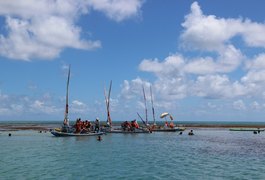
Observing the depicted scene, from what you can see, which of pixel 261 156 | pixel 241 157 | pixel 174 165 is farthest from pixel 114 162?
pixel 261 156

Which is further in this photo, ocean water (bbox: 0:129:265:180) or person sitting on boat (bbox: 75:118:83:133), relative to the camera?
person sitting on boat (bbox: 75:118:83:133)

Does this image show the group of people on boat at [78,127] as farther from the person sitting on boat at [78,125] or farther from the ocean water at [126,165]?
the ocean water at [126,165]

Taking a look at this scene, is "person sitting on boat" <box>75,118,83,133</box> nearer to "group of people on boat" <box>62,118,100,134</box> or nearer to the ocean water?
"group of people on boat" <box>62,118,100,134</box>

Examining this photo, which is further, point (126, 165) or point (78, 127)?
point (78, 127)

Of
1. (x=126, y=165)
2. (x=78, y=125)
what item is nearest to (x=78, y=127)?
(x=78, y=125)

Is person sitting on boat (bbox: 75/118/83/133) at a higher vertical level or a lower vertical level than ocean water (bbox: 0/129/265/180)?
higher

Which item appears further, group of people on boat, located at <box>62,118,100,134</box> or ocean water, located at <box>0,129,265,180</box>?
group of people on boat, located at <box>62,118,100,134</box>

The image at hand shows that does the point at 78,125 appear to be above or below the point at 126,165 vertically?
above

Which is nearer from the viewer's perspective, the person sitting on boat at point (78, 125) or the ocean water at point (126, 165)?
the ocean water at point (126, 165)

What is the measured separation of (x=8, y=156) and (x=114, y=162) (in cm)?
1393

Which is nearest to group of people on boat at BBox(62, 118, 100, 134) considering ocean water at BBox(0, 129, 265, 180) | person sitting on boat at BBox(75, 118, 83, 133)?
person sitting on boat at BBox(75, 118, 83, 133)

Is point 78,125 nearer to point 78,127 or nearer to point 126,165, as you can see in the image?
point 78,127

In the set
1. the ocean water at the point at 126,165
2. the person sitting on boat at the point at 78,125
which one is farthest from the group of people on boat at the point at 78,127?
the ocean water at the point at 126,165

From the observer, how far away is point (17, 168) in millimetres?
35844
